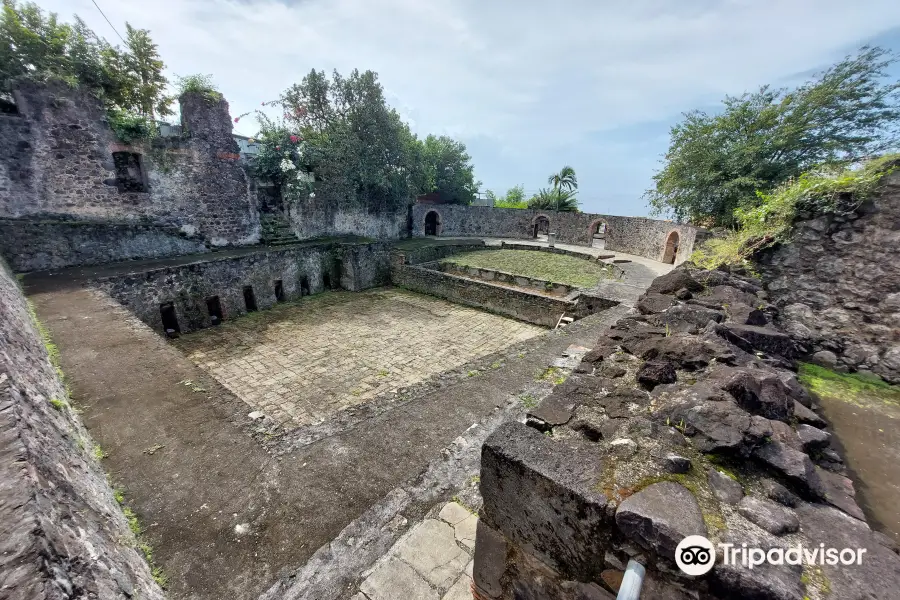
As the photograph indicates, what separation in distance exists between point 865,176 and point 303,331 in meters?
10.5

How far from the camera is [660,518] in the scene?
1.28 meters

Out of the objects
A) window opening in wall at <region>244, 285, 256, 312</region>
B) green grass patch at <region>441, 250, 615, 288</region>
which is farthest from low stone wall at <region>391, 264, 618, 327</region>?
window opening in wall at <region>244, 285, 256, 312</region>

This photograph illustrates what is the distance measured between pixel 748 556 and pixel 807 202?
4.33 metres

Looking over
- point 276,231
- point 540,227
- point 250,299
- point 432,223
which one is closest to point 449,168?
point 432,223

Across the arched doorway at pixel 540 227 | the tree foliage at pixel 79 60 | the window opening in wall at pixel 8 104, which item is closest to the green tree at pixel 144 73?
the tree foliage at pixel 79 60

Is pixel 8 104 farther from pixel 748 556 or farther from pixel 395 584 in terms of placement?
pixel 748 556

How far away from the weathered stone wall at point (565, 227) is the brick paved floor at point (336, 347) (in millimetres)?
9950

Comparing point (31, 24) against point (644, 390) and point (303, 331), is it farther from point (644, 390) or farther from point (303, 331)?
point (644, 390)

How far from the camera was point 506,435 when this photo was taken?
1.80 m

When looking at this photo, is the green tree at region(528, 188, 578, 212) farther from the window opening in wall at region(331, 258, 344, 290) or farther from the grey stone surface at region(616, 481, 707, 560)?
the grey stone surface at region(616, 481, 707, 560)

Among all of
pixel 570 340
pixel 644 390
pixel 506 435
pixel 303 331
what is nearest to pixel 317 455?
pixel 506 435

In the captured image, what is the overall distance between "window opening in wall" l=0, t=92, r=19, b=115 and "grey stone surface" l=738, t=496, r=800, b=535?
15.6 m

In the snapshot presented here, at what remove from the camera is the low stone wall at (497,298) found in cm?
941

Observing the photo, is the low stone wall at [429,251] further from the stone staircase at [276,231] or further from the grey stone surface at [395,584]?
the grey stone surface at [395,584]
